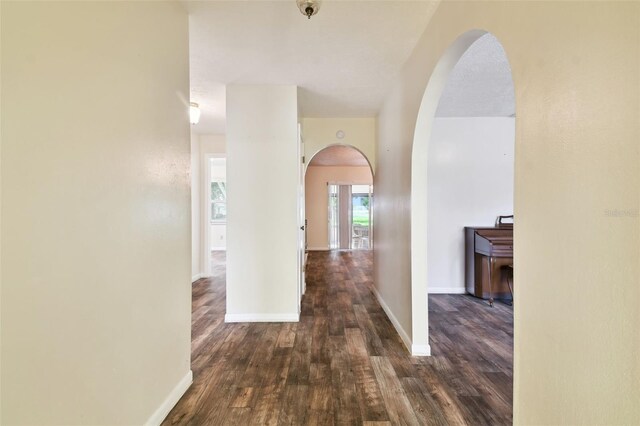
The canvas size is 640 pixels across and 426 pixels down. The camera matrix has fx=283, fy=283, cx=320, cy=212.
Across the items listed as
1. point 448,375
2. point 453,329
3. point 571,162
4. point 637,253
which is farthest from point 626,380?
point 453,329

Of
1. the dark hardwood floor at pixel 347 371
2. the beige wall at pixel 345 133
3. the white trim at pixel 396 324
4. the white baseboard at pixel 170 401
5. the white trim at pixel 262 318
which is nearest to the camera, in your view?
the white baseboard at pixel 170 401

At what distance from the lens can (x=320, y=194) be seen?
27.9 feet

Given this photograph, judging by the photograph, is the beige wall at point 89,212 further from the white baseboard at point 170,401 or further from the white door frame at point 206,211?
the white door frame at point 206,211

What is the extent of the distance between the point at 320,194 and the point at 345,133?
4.45 meters

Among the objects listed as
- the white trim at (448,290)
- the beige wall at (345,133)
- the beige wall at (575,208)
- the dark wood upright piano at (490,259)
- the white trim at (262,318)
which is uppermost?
the beige wall at (345,133)

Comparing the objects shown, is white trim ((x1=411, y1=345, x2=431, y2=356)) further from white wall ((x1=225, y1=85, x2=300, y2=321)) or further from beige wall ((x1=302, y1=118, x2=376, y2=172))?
beige wall ((x1=302, y1=118, x2=376, y2=172))

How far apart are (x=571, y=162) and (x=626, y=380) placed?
0.57 m

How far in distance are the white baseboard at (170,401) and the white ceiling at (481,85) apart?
3.08 metres

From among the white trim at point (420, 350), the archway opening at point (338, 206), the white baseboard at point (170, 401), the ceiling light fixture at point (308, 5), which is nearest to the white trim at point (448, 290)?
the white trim at point (420, 350)

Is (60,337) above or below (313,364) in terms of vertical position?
above

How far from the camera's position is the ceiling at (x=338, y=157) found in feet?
20.7

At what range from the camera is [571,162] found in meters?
0.83

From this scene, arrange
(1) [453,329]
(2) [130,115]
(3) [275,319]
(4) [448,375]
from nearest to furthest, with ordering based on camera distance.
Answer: (2) [130,115] → (4) [448,375] → (1) [453,329] → (3) [275,319]

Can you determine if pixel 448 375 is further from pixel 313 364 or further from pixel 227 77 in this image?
pixel 227 77
